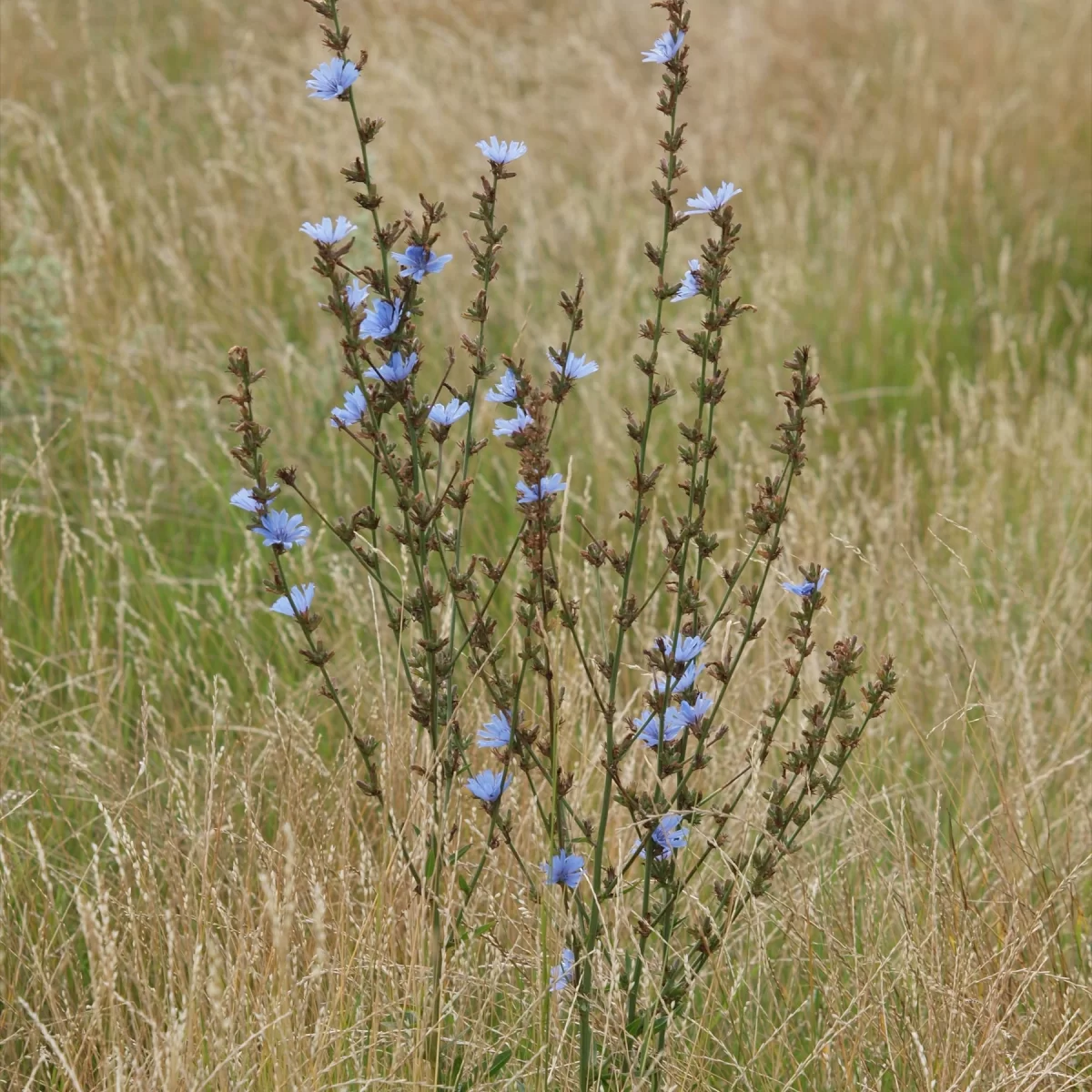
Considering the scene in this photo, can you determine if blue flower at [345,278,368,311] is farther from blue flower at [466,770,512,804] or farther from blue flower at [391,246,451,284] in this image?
blue flower at [466,770,512,804]

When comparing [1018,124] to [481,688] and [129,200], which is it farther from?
[481,688]

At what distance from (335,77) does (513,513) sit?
6.74ft

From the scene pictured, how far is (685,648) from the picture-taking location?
1.78m

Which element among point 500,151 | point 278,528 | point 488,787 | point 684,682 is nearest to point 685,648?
point 684,682

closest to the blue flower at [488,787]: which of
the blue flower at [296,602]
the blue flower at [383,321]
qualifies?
the blue flower at [296,602]

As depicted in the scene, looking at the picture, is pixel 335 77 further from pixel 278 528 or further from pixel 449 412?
pixel 278 528

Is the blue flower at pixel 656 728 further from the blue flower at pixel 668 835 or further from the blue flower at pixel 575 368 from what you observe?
the blue flower at pixel 575 368

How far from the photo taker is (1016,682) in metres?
2.59

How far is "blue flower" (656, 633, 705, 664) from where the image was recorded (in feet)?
5.81

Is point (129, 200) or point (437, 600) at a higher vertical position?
point (129, 200)

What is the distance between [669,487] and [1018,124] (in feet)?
9.51

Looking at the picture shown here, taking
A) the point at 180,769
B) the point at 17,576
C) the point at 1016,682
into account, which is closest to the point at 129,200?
the point at 17,576

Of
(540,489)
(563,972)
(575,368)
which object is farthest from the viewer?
(563,972)

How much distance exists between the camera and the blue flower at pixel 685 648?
177 cm
